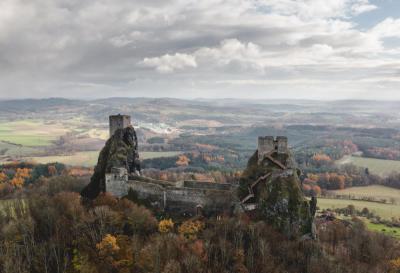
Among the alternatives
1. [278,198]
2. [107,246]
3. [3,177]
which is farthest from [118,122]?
[3,177]

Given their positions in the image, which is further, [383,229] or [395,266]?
[383,229]

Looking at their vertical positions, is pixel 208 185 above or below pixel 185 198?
above

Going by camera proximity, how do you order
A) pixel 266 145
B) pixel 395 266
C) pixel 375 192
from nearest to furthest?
pixel 266 145
pixel 395 266
pixel 375 192

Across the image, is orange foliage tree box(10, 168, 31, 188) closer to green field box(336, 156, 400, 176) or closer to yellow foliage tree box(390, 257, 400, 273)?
yellow foliage tree box(390, 257, 400, 273)

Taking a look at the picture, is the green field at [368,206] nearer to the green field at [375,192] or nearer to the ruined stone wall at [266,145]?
the green field at [375,192]

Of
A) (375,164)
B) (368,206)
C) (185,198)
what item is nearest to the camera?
(185,198)

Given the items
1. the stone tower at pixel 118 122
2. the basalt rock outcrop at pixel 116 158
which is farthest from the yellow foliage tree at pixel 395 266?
the stone tower at pixel 118 122

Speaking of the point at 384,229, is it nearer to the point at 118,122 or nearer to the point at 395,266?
the point at 395,266

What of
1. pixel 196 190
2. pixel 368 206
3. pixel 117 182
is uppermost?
pixel 117 182
